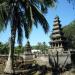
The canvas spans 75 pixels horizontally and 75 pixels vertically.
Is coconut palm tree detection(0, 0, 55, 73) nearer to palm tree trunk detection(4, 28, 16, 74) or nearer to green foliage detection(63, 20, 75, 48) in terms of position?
palm tree trunk detection(4, 28, 16, 74)

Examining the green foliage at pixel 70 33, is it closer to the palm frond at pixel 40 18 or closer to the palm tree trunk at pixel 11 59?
the palm frond at pixel 40 18

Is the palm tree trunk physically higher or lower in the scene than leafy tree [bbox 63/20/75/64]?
lower

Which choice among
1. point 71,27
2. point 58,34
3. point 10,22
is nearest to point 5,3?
point 10,22

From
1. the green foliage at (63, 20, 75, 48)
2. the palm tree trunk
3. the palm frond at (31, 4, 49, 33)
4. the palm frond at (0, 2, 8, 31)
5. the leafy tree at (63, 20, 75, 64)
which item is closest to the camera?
the palm frond at (0, 2, 8, 31)

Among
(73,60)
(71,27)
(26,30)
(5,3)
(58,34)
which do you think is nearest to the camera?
(5,3)

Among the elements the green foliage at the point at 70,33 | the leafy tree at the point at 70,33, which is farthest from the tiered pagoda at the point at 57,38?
the green foliage at the point at 70,33

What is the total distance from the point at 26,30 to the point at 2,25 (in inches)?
101

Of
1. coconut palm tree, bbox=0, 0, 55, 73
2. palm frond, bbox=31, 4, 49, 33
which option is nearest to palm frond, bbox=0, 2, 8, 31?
coconut palm tree, bbox=0, 0, 55, 73

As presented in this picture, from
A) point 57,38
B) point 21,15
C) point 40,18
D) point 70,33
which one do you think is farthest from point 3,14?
point 70,33

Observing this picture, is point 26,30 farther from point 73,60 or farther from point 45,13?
point 73,60

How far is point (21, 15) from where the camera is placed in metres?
22.1

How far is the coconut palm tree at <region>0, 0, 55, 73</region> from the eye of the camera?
69.4 ft

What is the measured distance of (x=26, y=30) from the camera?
74.0 feet

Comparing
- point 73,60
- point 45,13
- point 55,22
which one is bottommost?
point 73,60
